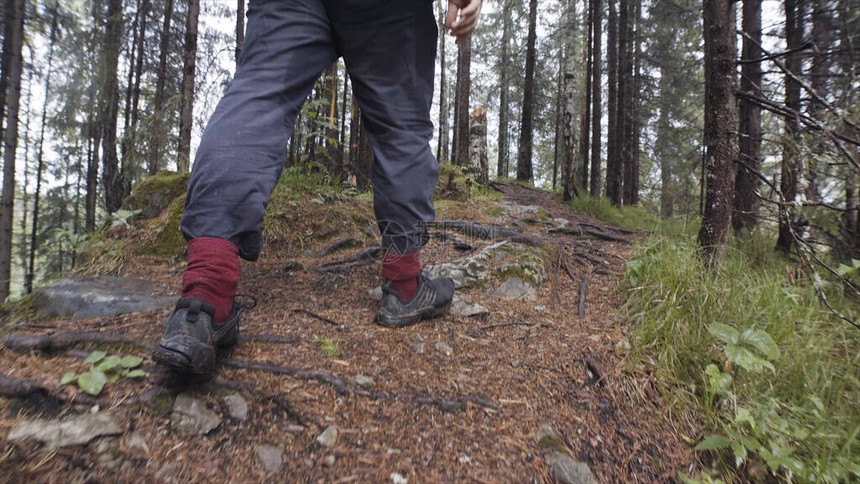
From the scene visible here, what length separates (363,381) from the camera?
54.9 inches

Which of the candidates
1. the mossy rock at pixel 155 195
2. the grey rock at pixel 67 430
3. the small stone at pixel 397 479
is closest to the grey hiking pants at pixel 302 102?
the grey rock at pixel 67 430

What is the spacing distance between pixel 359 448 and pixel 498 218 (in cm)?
388

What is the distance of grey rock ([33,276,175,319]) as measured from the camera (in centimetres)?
174

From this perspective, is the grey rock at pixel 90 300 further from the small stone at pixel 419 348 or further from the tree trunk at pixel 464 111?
the tree trunk at pixel 464 111

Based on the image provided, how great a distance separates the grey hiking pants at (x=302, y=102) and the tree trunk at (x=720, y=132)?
1.93m

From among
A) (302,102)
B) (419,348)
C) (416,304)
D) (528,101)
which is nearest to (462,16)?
(302,102)

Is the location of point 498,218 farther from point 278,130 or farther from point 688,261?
point 278,130

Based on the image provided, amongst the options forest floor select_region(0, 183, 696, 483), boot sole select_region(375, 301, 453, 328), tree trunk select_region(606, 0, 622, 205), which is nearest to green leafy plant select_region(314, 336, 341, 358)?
forest floor select_region(0, 183, 696, 483)

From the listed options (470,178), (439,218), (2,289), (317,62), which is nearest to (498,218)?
(439,218)

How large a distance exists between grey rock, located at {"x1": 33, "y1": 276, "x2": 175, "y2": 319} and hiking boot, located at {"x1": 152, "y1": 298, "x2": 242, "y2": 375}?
0.86 m

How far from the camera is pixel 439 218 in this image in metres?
4.21

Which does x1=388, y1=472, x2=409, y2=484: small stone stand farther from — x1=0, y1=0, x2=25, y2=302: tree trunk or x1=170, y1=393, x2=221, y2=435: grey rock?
x1=0, y1=0, x2=25, y2=302: tree trunk

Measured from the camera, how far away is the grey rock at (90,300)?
174 cm

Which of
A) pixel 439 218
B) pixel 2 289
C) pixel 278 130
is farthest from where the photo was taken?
pixel 2 289
